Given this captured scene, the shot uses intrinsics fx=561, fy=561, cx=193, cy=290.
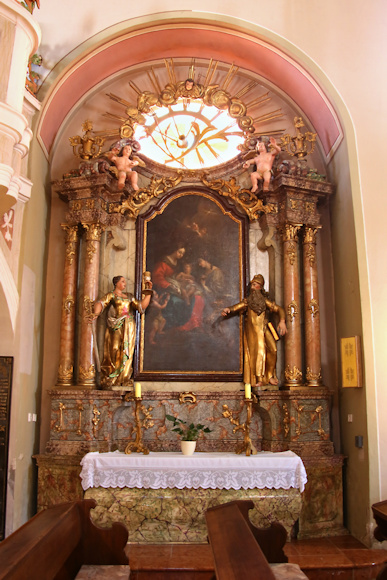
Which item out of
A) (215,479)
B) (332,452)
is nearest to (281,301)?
(332,452)

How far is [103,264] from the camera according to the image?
26.8 ft

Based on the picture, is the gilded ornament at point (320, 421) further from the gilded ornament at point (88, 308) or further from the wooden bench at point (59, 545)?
the wooden bench at point (59, 545)

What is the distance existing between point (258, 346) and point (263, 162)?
2637 mm

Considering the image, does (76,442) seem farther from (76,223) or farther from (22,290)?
(76,223)

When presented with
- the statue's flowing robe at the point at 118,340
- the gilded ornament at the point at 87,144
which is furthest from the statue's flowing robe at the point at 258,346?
the gilded ornament at the point at 87,144

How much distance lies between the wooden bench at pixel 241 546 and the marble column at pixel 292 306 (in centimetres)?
325

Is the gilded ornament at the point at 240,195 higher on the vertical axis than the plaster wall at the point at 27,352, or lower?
higher

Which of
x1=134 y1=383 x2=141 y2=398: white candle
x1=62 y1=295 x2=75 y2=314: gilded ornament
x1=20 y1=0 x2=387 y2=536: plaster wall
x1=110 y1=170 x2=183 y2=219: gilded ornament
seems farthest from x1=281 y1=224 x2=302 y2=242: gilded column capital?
x1=62 y1=295 x2=75 y2=314: gilded ornament

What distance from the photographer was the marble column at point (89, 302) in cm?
762

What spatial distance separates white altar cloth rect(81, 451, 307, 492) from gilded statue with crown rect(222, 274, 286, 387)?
1.37m

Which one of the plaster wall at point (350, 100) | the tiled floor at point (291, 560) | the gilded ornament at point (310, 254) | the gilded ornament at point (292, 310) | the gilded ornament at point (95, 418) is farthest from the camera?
the gilded ornament at point (310, 254)

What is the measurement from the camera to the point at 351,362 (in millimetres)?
7055

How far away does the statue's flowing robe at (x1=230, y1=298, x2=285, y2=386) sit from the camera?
7707 millimetres

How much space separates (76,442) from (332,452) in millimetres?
3322
